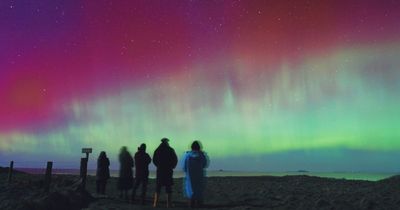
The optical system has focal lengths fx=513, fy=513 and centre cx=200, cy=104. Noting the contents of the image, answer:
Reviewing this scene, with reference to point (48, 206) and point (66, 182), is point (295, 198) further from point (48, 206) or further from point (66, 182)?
point (66, 182)

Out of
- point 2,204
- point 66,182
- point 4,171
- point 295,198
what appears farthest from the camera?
point 4,171

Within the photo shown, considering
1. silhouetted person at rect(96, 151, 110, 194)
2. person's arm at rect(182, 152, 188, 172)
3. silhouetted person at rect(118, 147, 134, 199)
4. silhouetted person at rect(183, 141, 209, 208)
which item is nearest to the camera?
silhouetted person at rect(183, 141, 209, 208)

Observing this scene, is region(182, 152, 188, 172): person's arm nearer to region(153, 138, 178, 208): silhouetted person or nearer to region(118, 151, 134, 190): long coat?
region(153, 138, 178, 208): silhouetted person

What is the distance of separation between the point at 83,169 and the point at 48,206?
649 centimetres

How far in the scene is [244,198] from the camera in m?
21.6

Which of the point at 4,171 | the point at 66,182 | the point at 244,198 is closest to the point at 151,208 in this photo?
the point at 244,198

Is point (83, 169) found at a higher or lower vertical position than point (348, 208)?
higher

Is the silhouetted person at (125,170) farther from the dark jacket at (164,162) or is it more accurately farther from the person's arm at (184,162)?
the person's arm at (184,162)

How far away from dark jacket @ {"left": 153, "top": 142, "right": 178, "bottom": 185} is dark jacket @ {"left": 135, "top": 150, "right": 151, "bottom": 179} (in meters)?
1.28

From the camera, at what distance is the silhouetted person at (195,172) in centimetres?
1847

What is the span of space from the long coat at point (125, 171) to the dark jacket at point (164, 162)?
399 centimetres

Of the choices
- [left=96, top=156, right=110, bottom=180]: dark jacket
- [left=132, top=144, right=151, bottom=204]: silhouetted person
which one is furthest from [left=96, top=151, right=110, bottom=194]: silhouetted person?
[left=132, top=144, right=151, bottom=204]: silhouetted person

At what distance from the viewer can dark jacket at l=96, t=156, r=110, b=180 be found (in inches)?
941

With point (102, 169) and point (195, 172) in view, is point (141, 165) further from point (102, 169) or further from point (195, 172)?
point (102, 169)
